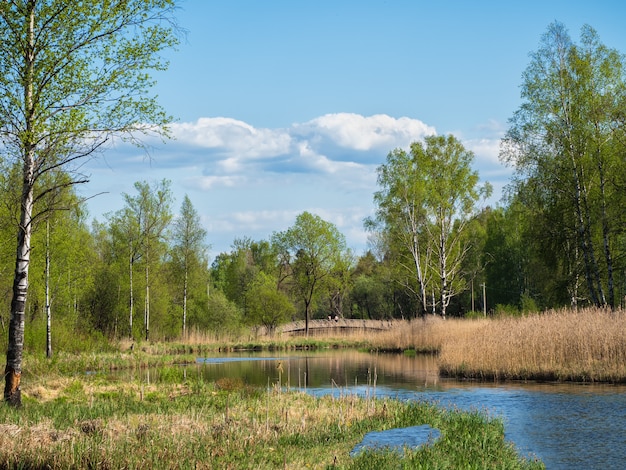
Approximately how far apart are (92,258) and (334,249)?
25.0 m

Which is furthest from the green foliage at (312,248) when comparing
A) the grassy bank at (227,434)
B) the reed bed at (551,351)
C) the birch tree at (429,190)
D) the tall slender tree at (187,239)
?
the grassy bank at (227,434)

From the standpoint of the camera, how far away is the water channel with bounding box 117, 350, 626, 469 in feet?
37.9

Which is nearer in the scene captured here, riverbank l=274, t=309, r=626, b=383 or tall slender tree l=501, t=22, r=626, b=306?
riverbank l=274, t=309, r=626, b=383

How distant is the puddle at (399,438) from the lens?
9711mm

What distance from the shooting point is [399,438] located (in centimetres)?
1070

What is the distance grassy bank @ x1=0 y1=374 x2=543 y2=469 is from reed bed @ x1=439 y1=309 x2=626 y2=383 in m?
9.19

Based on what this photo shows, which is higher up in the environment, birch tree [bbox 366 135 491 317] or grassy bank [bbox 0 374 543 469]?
birch tree [bbox 366 135 491 317]

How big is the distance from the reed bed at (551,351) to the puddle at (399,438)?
1114 centimetres

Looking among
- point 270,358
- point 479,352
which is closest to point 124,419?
point 479,352

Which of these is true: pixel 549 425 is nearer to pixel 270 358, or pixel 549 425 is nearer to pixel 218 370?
pixel 218 370

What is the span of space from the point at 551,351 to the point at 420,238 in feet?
91.0

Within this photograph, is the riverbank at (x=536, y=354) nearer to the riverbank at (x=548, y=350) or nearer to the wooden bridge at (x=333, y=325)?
the riverbank at (x=548, y=350)

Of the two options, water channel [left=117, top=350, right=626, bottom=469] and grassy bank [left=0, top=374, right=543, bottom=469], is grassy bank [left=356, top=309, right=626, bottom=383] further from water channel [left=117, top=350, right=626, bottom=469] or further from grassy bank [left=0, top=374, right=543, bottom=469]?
grassy bank [left=0, top=374, right=543, bottom=469]

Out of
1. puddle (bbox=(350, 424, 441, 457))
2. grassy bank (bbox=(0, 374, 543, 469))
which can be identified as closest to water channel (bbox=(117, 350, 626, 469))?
grassy bank (bbox=(0, 374, 543, 469))
